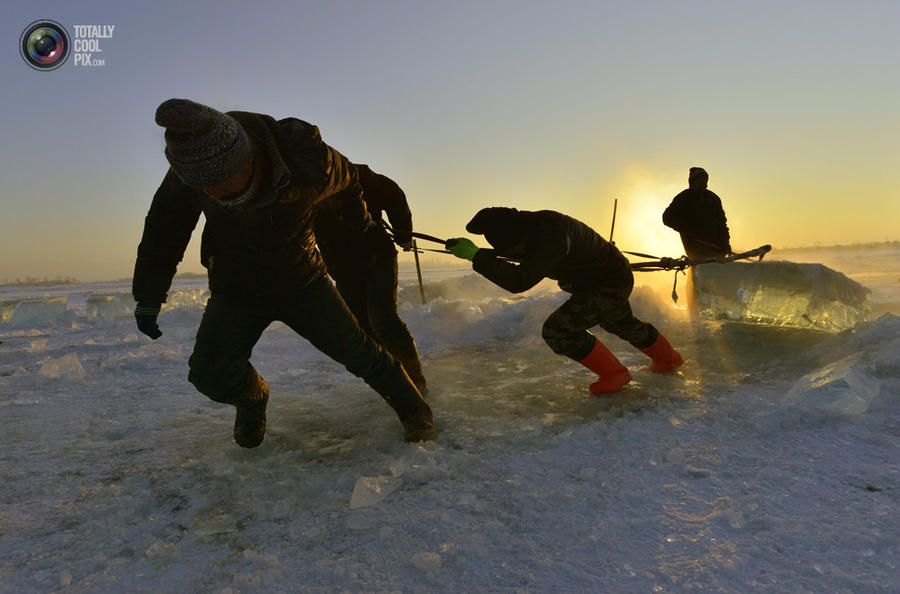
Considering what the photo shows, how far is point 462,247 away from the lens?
3.12 m

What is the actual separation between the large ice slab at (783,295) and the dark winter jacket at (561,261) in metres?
2.40

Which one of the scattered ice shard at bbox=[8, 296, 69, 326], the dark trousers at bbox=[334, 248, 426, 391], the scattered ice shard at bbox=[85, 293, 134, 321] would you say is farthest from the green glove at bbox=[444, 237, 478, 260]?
the scattered ice shard at bbox=[85, 293, 134, 321]

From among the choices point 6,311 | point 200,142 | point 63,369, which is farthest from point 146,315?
point 6,311

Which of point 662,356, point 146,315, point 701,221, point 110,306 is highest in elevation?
point 701,221

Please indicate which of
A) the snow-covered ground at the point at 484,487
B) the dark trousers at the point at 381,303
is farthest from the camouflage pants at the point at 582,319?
the dark trousers at the point at 381,303

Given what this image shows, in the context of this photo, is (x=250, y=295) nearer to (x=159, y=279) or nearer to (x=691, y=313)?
(x=159, y=279)

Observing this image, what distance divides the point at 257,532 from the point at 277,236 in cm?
115

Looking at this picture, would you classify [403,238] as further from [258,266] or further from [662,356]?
[662,356]

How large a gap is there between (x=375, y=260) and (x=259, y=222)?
127 centimetres

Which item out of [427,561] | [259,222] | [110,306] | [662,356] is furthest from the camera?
[110,306]

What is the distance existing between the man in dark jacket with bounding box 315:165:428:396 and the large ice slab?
142 inches

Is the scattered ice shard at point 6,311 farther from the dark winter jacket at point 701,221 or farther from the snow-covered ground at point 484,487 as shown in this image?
the dark winter jacket at point 701,221

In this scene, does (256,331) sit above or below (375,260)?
below

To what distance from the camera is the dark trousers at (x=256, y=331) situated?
2297 mm
